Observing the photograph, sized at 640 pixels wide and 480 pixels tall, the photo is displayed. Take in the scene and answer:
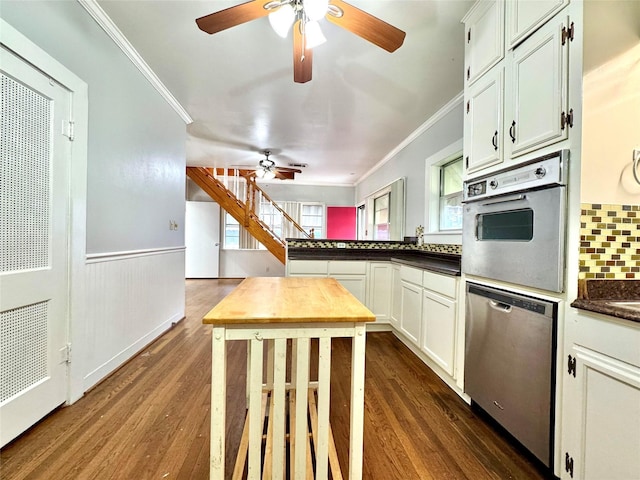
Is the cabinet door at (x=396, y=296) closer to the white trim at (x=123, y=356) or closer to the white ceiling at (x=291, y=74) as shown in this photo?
the white ceiling at (x=291, y=74)

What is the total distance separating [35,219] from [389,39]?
86.5 inches

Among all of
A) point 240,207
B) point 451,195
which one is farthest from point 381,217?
Result: point 240,207

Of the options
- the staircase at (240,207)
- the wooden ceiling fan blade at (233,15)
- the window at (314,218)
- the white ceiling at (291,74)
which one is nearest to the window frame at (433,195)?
the white ceiling at (291,74)

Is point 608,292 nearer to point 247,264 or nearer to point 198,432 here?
point 198,432

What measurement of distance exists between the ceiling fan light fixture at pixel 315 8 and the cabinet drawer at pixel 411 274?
6.55 feet

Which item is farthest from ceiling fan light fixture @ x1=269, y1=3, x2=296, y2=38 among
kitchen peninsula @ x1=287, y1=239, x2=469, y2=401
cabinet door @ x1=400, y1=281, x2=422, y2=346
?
cabinet door @ x1=400, y1=281, x2=422, y2=346

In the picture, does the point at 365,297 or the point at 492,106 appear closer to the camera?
the point at 492,106

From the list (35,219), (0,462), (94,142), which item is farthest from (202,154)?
(0,462)

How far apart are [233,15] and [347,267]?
244 centimetres

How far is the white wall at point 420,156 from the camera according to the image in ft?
9.48

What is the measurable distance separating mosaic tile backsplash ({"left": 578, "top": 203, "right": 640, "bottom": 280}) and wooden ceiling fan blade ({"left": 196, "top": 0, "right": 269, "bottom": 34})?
1781 mm

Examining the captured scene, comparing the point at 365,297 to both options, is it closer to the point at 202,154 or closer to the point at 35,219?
the point at 35,219

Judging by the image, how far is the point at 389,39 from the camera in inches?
62.1

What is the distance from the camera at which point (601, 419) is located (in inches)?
40.5
